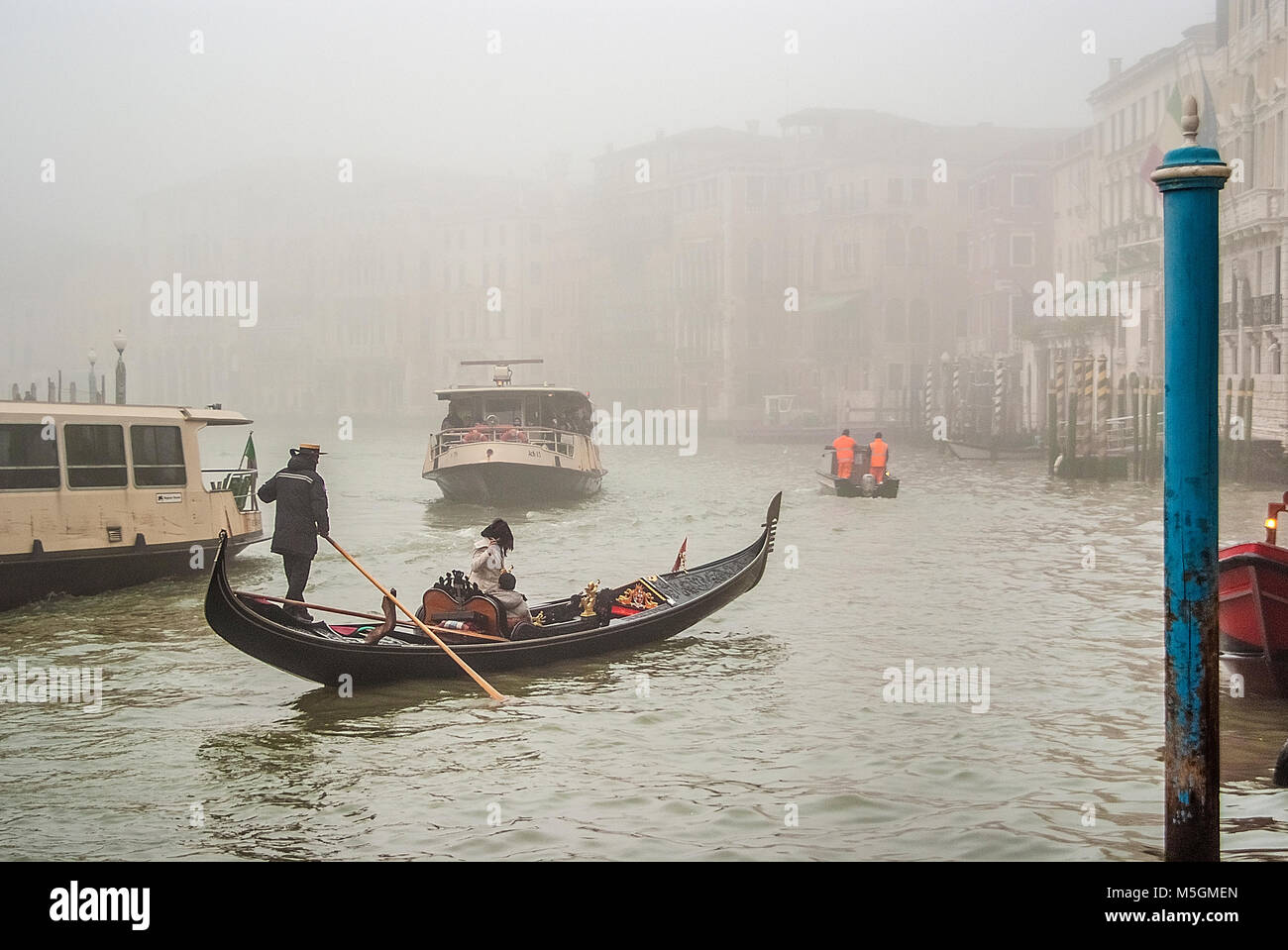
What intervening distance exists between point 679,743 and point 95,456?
8.93m

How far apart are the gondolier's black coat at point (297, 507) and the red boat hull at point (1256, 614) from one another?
6.57 metres

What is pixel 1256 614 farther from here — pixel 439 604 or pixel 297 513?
pixel 297 513

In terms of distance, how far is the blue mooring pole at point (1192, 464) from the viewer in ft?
16.3

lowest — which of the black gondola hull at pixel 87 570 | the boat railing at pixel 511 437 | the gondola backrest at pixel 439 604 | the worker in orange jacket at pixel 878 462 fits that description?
the black gondola hull at pixel 87 570

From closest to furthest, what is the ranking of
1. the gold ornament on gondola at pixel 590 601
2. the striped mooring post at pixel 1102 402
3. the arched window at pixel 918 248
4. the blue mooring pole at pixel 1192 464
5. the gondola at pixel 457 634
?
the blue mooring pole at pixel 1192 464 → the gondola at pixel 457 634 → the gold ornament on gondola at pixel 590 601 → the striped mooring post at pixel 1102 402 → the arched window at pixel 918 248

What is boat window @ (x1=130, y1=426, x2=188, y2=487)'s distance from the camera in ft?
50.1

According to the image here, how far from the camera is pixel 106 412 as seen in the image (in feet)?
49.5

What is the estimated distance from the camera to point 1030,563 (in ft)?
58.5

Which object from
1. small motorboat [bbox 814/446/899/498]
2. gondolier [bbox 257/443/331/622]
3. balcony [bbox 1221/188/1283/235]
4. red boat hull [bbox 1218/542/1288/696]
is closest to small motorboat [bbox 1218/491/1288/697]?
red boat hull [bbox 1218/542/1288/696]

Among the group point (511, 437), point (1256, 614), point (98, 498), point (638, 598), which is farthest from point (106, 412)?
point (511, 437)

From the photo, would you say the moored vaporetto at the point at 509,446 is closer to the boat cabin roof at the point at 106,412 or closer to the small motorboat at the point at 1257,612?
the boat cabin roof at the point at 106,412

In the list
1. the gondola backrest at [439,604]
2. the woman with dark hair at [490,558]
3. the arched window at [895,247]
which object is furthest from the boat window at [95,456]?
the arched window at [895,247]
